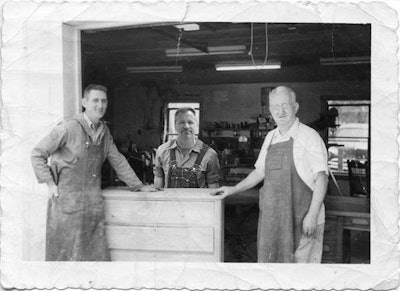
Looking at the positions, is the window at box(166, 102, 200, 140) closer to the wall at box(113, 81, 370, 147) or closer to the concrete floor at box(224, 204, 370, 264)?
the wall at box(113, 81, 370, 147)

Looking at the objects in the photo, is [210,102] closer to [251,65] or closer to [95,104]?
[251,65]

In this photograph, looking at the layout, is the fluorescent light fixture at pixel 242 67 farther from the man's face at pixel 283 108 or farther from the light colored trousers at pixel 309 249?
the light colored trousers at pixel 309 249

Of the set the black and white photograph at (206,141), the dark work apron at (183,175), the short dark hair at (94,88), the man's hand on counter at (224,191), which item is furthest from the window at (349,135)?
the short dark hair at (94,88)

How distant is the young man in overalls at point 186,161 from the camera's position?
1.59 metres

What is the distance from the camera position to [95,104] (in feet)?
5.20

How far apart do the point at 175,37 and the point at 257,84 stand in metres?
0.31

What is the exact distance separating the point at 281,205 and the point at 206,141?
329mm

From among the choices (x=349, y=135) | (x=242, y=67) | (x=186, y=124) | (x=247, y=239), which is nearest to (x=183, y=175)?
(x=186, y=124)

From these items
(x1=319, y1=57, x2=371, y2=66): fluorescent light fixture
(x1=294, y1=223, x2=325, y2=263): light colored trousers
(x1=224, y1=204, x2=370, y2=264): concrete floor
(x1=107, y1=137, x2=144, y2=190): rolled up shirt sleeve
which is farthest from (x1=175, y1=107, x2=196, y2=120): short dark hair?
(x1=294, y1=223, x2=325, y2=263): light colored trousers

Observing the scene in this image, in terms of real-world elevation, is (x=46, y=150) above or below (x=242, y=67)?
below

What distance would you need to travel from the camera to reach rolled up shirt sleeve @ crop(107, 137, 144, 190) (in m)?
1.59

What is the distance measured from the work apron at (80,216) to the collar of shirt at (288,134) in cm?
58

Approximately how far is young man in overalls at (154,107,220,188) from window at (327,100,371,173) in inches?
15.4

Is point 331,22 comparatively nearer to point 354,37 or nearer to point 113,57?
point 354,37
